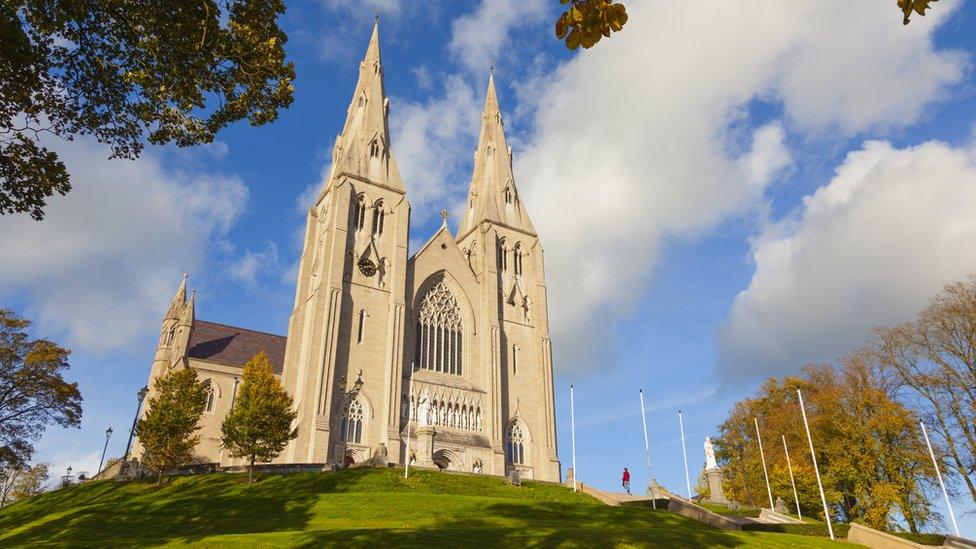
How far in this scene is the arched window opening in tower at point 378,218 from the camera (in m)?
47.5

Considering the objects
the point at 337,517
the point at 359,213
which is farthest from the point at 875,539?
the point at 359,213

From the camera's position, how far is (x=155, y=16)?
11.1m

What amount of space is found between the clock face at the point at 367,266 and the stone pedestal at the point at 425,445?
1228 centimetres

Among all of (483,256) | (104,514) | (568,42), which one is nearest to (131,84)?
(568,42)

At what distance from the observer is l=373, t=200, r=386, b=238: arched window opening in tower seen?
1871 inches

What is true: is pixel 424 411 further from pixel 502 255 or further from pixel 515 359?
pixel 502 255

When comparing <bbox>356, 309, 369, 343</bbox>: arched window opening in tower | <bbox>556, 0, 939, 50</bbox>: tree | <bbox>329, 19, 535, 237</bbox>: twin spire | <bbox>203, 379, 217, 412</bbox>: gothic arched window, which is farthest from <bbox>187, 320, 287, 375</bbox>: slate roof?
<bbox>556, 0, 939, 50</bbox>: tree

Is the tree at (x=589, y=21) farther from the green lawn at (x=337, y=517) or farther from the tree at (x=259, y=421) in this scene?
the tree at (x=259, y=421)

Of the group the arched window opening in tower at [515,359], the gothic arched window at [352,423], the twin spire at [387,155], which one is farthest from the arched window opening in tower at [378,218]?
the arched window opening in tower at [515,359]

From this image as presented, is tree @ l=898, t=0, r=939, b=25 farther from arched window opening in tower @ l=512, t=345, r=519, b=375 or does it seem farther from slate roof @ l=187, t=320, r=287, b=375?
slate roof @ l=187, t=320, r=287, b=375

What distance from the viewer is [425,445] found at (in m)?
37.6

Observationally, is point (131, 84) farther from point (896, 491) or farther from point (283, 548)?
point (896, 491)

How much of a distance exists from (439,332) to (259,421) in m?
17.2

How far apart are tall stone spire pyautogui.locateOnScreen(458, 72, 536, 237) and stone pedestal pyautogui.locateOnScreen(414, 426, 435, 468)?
21957 millimetres
